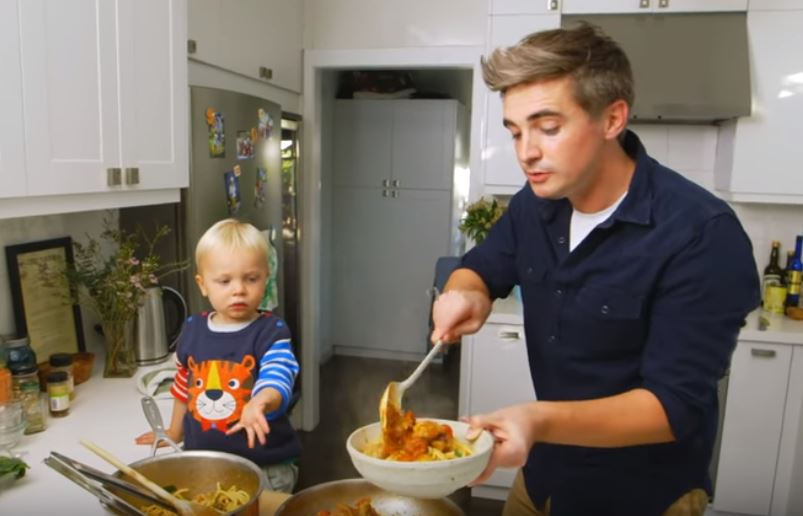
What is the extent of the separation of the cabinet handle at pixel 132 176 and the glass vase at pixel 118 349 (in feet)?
1.51

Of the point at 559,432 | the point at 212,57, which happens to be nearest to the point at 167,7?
the point at 212,57

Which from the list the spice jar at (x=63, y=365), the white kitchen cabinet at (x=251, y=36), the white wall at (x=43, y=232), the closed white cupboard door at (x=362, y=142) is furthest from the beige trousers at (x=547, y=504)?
the closed white cupboard door at (x=362, y=142)

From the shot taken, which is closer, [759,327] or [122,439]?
[122,439]

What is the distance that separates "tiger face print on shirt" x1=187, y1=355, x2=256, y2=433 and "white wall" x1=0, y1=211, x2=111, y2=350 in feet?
2.62

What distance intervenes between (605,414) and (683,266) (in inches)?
11.6

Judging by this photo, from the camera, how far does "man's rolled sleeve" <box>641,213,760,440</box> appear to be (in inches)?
40.3

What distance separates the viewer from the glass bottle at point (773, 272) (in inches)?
122

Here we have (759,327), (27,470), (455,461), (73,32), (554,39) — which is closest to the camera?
(455,461)

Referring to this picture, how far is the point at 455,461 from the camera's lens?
32.2 inches

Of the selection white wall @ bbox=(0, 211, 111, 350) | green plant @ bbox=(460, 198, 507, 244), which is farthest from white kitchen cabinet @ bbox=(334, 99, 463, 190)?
white wall @ bbox=(0, 211, 111, 350)

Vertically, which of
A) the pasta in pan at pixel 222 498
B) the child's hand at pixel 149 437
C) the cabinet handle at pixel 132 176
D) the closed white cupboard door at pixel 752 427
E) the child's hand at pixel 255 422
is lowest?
the closed white cupboard door at pixel 752 427

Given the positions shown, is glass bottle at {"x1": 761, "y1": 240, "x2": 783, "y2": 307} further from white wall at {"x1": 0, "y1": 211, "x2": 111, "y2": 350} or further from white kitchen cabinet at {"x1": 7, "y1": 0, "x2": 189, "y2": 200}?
white wall at {"x1": 0, "y1": 211, "x2": 111, "y2": 350}

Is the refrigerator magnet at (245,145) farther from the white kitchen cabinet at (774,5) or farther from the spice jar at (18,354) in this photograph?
the white kitchen cabinet at (774,5)

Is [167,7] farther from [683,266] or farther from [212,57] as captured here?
[683,266]
